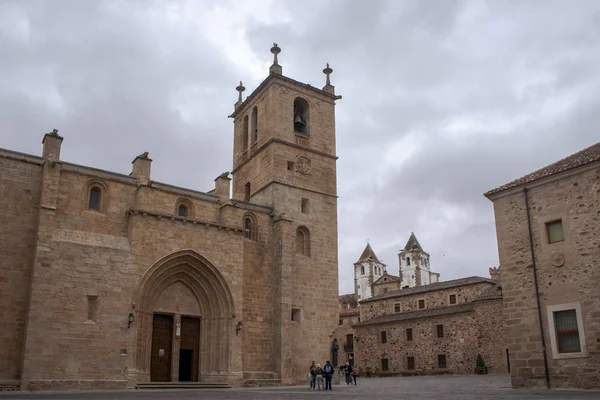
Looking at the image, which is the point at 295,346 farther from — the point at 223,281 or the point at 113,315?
the point at 113,315

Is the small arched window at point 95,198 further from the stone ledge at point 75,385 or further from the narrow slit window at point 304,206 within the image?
the narrow slit window at point 304,206

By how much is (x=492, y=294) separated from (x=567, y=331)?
2306 centimetres

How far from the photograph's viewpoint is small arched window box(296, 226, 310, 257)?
27422 millimetres

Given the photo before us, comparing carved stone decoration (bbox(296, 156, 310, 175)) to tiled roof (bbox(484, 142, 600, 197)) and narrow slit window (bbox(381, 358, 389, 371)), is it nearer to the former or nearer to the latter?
tiled roof (bbox(484, 142, 600, 197))

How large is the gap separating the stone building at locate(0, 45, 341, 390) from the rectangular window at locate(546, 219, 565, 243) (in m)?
11.7

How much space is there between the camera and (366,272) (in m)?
97.9

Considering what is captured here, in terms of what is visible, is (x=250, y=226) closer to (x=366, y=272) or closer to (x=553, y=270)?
(x=553, y=270)

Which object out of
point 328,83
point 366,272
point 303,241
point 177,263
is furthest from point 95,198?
point 366,272

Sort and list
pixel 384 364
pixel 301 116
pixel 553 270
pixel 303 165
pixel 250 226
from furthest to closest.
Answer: pixel 384 364, pixel 301 116, pixel 303 165, pixel 250 226, pixel 553 270

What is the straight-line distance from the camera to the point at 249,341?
2441 centimetres

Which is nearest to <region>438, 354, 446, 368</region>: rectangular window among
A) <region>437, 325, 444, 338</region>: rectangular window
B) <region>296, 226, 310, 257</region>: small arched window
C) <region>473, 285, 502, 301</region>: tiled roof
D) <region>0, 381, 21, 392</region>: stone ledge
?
<region>437, 325, 444, 338</region>: rectangular window

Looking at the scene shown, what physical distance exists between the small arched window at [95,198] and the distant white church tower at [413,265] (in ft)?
245

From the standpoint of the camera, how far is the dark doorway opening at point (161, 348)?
73.5 ft

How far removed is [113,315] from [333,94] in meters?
17.3
